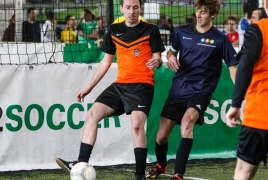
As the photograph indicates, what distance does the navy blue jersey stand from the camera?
25.3ft

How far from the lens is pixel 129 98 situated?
25.0 ft

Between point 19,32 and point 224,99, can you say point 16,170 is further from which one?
point 19,32

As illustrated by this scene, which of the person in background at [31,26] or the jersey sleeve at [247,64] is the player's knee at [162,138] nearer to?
the jersey sleeve at [247,64]

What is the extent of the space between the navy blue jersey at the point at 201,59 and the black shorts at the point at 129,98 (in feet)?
1.35

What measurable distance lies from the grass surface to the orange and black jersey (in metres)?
1.22

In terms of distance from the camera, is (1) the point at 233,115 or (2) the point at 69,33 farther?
(2) the point at 69,33

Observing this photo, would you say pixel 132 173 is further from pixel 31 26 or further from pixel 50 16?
pixel 50 16

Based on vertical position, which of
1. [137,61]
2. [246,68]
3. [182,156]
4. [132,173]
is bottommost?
[132,173]

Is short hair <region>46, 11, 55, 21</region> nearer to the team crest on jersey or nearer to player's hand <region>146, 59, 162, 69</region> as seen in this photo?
the team crest on jersey

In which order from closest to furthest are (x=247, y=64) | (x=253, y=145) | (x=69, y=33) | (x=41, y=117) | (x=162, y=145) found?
(x=247, y=64) < (x=253, y=145) < (x=162, y=145) < (x=41, y=117) < (x=69, y=33)

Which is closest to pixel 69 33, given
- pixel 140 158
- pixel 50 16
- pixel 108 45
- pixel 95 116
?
pixel 50 16

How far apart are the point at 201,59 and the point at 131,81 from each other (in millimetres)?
776

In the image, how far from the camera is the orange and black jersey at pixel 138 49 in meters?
7.69

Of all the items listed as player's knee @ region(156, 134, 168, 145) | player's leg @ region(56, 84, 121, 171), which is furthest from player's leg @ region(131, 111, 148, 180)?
player's knee @ region(156, 134, 168, 145)
